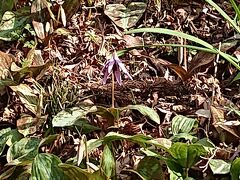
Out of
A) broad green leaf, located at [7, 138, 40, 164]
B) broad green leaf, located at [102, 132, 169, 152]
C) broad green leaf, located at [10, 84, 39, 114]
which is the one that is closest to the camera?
broad green leaf, located at [102, 132, 169, 152]

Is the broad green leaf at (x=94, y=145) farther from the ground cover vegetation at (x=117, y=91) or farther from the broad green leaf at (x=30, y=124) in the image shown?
the broad green leaf at (x=30, y=124)

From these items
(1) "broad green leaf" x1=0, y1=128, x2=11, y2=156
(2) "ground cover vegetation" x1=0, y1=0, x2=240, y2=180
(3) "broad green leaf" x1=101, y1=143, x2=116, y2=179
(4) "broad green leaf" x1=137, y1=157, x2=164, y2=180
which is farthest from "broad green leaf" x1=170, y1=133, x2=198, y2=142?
(1) "broad green leaf" x1=0, y1=128, x2=11, y2=156

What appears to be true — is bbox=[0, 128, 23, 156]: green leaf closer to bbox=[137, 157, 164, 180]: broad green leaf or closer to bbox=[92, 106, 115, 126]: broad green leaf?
bbox=[92, 106, 115, 126]: broad green leaf

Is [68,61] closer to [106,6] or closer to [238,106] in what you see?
[106,6]

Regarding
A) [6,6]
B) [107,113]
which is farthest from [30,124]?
[6,6]

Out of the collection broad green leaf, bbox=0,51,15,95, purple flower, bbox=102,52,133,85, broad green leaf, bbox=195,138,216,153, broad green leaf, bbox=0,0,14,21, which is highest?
broad green leaf, bbox=0,0,14,21

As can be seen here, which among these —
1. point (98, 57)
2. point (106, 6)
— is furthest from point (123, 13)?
point (98, 57)

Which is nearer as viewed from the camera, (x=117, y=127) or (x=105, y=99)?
(x=117, y=127)

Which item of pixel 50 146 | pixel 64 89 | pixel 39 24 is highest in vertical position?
pixel 39 24
